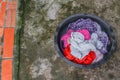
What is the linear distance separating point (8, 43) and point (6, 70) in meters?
0.32

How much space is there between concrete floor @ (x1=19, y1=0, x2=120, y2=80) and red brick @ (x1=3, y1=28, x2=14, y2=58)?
197mm

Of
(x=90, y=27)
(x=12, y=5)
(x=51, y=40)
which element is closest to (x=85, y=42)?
A: (x=90, y=27)

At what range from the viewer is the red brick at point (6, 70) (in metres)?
2.98

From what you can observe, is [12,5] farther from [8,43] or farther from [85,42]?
[85,42]

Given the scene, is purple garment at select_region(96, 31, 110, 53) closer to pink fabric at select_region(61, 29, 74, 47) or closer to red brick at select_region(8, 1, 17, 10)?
pink fabric at select_region(61, 29, 74, 47)

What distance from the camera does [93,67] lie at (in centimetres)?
280

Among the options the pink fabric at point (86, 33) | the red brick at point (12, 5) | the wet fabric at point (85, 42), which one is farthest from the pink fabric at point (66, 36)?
the red brick at point (12, 5)

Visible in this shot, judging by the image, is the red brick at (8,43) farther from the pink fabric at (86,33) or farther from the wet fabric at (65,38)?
the pink fabric at (86,33)

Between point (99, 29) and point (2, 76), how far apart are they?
120cm

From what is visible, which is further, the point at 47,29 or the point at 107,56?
the point at 47,29

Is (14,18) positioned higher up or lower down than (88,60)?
higher up

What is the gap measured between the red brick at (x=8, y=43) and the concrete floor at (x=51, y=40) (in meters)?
0.20

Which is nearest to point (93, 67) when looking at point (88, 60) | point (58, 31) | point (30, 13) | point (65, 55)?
point (88, 60)

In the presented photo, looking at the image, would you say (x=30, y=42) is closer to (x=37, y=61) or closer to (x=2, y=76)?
(x=37, y=61)
